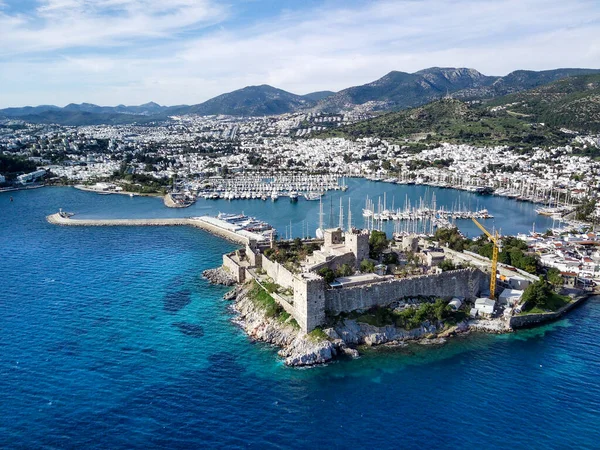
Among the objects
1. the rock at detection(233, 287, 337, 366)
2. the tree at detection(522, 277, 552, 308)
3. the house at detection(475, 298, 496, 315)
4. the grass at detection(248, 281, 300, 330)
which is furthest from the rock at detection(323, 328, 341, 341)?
the tree at detection(522, 277, 552, 308)

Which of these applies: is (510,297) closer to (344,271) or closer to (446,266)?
(446,266)

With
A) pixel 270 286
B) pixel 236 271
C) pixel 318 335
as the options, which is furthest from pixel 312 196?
pixel 318 335

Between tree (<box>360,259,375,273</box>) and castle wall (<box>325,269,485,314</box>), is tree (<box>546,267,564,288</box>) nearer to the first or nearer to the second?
castle wall (<box>325,269,485,314</box>)

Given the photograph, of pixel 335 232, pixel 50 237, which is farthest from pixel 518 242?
pixel 50 237

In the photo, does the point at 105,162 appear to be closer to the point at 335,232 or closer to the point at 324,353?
the point at 335,232

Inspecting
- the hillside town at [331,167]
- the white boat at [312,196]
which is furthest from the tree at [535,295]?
the white boat at [312,196]

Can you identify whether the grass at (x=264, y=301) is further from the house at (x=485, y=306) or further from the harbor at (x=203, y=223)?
the harbor at (x=203, y=223)
